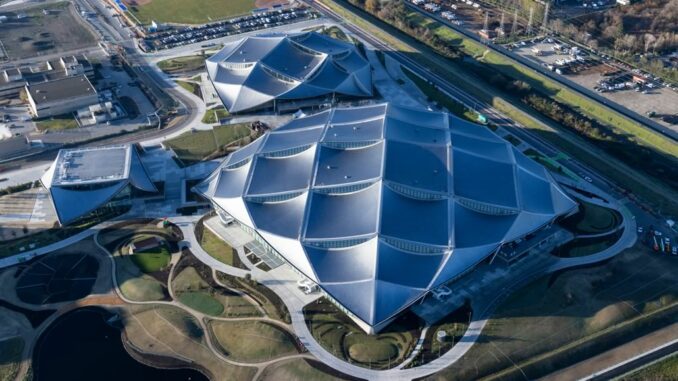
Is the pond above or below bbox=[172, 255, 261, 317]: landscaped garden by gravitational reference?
below

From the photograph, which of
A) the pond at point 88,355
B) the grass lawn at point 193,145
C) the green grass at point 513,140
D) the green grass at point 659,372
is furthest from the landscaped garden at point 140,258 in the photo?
the green grass at point 513,140

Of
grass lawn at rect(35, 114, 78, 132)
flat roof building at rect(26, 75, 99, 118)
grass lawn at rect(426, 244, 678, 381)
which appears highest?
flat roof building at rect(26, 75, 99, 118)

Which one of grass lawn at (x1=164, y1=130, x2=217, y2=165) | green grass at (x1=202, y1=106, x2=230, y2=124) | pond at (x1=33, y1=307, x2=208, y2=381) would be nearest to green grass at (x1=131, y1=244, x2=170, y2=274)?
pond at (x1=33, y1=307, x2=208, y2=381)

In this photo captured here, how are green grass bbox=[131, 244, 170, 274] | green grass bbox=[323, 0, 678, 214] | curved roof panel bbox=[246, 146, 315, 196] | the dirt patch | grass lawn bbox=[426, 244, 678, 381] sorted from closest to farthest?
1. grass lawn bbox=[426, 244, 678, 381]
2. green grass bbox=[131, 244, 170, 274]
3. curved roof panel bbox=[246, 146, 315, 196]
4. green grass bbox=[323, 0, 678, 214]
5. the dirt patch

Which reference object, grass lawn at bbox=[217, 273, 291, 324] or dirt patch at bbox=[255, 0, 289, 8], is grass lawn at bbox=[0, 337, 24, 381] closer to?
grass lawn at bbox=[217, 273, 291, 324]

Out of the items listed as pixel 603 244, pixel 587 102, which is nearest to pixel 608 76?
pixel 587 102

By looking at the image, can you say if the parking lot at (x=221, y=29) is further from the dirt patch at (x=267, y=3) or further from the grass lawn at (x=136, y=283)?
the grass lawn at (x=136, y=283)

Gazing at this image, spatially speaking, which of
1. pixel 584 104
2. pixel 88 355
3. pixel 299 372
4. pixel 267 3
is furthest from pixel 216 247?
pixel 267 3

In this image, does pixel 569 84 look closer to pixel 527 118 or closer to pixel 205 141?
pixel 527 118
